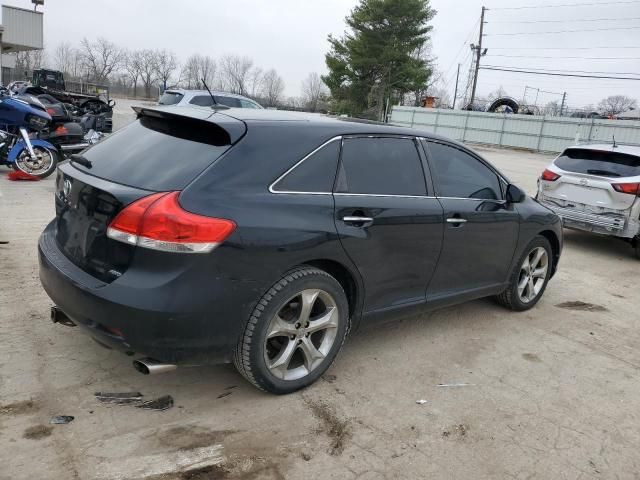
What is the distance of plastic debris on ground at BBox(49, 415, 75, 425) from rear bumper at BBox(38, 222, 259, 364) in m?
0.46

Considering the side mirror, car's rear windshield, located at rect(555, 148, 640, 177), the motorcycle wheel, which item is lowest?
the motorcycle wheel

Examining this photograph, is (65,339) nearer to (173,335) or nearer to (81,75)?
(173,335)

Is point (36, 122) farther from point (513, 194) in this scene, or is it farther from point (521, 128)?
point (521, 128)

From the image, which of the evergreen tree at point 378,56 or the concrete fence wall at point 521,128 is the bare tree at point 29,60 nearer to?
the evergreen tree at point 378,56

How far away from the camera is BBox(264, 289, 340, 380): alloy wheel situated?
122 inches

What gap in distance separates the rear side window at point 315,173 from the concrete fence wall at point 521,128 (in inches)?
1076

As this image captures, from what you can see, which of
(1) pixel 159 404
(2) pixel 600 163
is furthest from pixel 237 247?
(2) pixel 600 163

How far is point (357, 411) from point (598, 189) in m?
5.96

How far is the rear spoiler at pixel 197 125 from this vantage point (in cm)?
301

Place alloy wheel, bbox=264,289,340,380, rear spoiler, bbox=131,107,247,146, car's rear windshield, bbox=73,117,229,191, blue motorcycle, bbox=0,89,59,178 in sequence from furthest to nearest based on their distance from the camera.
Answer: blue motorcycle, bbox=0,89,59,178 < alloy wheel, bbox=264,289,340,380 < rear spoiler, bbox=131,107,247,146 < car's rear windshield, bbox=73,117,229,191

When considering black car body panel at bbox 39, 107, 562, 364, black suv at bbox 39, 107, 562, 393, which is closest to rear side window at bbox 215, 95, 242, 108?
black suv at bbox 39, 107, 562, 393

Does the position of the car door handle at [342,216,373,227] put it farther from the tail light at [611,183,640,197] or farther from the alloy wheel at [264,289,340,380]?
the tail light at [611,183,640,197]

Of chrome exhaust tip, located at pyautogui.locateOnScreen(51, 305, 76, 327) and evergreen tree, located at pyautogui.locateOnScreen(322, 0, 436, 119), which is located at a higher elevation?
evergreen tree, located at pyautogui.locateOnScreen(322, 0, 436, 119)

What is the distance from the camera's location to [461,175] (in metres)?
4.22
